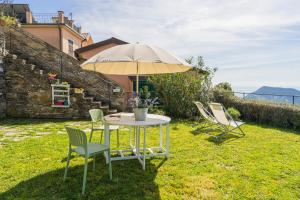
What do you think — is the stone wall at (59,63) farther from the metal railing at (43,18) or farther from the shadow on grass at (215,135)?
the metal railing at (43,18)

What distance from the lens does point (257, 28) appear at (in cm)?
823

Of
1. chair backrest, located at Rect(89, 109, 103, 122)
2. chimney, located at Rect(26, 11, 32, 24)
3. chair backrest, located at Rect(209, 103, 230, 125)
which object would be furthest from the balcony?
chair backrest, located at Rect(209, 103, 230, 125)

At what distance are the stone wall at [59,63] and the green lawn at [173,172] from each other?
530 cm

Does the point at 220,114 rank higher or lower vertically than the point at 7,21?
lower

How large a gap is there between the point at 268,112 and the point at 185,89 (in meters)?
3.41

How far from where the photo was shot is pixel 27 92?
32.2ft

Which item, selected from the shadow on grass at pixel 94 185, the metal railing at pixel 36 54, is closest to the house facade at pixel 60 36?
the metal railing at pixel 36 54

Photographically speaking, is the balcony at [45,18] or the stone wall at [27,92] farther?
the balcony at [45,18]

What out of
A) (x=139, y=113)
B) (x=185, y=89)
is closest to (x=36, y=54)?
(x=185, y=89)

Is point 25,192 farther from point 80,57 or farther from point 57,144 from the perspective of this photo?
point 80,57

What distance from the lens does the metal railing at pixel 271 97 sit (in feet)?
32.0

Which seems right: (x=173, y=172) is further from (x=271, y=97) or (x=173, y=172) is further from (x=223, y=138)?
(x=271, y=97)

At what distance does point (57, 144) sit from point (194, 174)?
137 inches

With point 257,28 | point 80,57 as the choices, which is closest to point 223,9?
point 257,28
